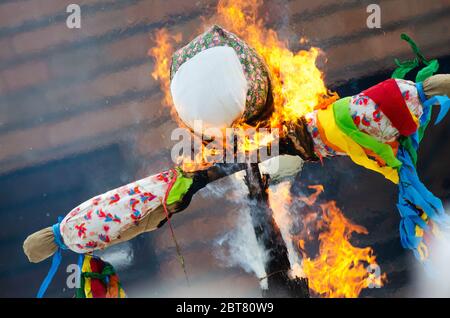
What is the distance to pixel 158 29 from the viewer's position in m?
1.98

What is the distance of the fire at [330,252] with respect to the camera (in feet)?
5.40

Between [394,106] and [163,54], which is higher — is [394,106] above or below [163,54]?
below

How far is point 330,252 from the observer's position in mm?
1708

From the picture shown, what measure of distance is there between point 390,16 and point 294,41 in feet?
1.07

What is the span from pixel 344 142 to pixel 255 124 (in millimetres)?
217

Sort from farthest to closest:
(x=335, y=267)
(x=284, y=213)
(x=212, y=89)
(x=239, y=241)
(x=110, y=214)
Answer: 1. (x=239, y=241)
2. (x=284, y=213)
3. (x=335, y=267)
4. (x=110, y=214)
5. (x=212, y=89)

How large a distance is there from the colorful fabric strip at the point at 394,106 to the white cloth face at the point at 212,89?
0.30m

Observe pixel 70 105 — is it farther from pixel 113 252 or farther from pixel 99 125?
pixel 113 252

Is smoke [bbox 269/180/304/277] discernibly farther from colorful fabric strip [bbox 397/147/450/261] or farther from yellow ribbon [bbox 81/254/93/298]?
yellow ribbon [bbox 81/254/93/298]

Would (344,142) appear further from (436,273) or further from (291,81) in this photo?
(436,273)

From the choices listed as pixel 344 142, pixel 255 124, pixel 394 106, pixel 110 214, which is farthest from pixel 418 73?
pixel 110 214

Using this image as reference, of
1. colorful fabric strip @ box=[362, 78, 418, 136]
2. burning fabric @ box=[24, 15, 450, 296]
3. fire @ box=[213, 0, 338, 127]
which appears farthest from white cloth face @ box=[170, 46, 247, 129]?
colorful fabric strip @ box=[362, 78, 418, 136]

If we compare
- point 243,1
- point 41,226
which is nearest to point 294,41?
point 243,1

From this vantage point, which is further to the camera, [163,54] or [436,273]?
[163,54]
